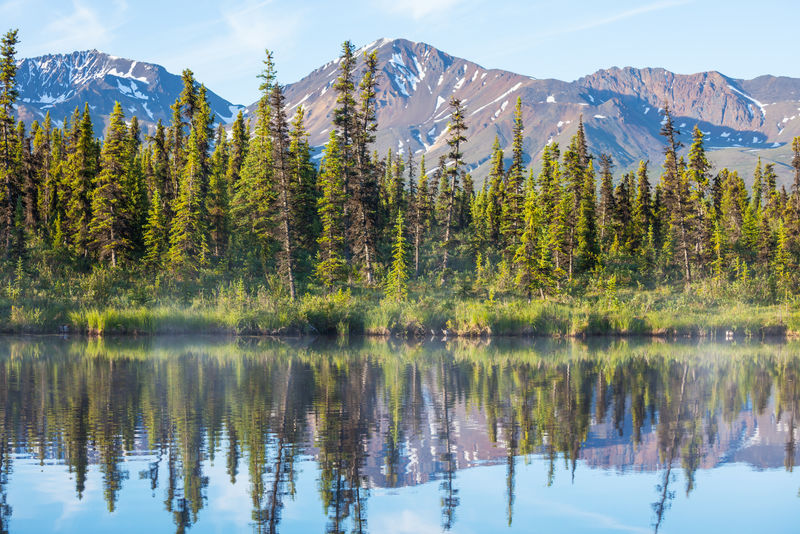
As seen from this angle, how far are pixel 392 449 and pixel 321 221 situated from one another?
50490 millimetres

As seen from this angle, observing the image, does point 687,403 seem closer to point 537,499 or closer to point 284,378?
point 537,499

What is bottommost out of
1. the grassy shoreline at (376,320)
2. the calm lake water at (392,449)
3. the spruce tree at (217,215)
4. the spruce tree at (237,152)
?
the calm lake water at (392,449)

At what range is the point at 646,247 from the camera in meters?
77.4

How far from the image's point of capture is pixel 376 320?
43.8 m

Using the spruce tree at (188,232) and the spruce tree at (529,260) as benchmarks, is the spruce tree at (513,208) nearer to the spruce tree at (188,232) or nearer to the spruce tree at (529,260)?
the spruce tree at (529,260)

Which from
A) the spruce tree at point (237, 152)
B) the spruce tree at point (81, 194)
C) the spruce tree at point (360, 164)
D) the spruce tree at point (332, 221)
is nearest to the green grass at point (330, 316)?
the spruce tree at point (332, 221)

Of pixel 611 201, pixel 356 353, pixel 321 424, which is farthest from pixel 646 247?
pixel 321 424

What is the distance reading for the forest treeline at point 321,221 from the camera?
55.8 meters

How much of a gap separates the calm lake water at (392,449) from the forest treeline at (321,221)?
84.9ft

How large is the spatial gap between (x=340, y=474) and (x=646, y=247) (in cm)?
7007

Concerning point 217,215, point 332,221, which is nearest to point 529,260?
point 332,221

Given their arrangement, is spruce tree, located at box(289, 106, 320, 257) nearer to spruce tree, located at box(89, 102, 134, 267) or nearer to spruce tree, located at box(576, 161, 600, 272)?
spruce tree, located at box(89, 102, 134, 267)

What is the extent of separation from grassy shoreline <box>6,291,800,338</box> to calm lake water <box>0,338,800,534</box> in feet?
47.2

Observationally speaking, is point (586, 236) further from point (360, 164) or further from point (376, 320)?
point (376, 320)
